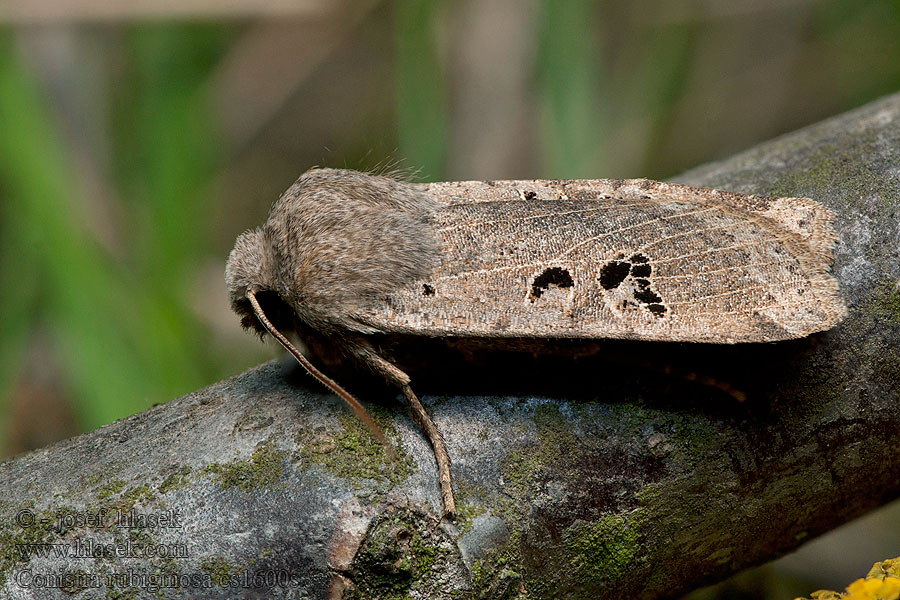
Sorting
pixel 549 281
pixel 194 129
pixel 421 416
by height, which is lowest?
pixel 421 416

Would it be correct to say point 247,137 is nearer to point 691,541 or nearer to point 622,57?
point 622,57

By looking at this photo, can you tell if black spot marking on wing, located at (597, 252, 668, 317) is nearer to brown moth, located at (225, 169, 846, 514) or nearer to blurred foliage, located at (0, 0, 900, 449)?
brown moth, located at (225, 169, 846, 514)

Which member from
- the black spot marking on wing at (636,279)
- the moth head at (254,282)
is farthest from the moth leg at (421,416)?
the black spot marking on wing at (636,279)

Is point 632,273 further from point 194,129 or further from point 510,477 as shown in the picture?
point 194,129

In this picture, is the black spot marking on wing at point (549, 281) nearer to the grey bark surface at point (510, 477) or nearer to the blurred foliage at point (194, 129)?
the grey bark surface at point (510, 477)

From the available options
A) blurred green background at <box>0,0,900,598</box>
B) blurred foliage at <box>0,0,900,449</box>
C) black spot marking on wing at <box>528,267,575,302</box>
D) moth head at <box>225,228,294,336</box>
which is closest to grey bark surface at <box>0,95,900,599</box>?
black spot marking on wing at <box>528,267,575,302</box>

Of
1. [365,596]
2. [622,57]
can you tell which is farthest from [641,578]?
[622,57]

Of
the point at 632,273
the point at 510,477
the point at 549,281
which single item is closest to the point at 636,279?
the point at 632,273
